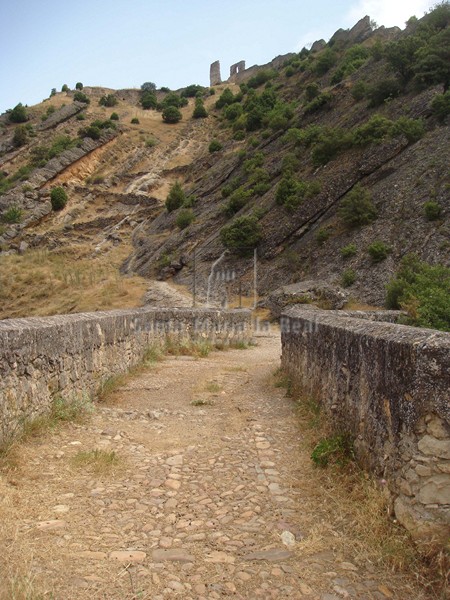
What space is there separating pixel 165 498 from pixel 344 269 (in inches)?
789

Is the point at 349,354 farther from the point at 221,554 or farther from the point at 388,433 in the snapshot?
the point at 221,554

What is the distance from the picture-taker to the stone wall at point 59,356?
182 inches

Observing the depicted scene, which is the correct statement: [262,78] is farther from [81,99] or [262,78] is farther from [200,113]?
[81,99]

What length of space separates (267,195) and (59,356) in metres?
26.3

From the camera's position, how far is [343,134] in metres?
28.9

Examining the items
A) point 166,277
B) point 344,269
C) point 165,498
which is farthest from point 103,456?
point 166,277

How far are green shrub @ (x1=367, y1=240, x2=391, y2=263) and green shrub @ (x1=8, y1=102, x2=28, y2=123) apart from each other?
55723 mm

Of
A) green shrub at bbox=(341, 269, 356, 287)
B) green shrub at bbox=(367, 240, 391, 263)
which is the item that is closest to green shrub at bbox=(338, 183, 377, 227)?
green shrub at bbox=(367, 240, 391, 263)

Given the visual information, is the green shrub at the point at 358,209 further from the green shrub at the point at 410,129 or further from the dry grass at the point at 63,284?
Result: the dry grass at the point at 63,284

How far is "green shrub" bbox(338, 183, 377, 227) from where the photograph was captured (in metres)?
23.5

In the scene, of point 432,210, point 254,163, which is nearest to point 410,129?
point 432,210

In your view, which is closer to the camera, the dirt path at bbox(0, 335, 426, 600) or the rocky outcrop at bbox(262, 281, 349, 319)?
the dirt path at bbox(0, 335, 426, 600)

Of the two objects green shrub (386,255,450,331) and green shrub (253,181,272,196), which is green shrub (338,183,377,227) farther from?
green shrub (386,255,450,331)

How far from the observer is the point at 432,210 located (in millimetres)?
20891
